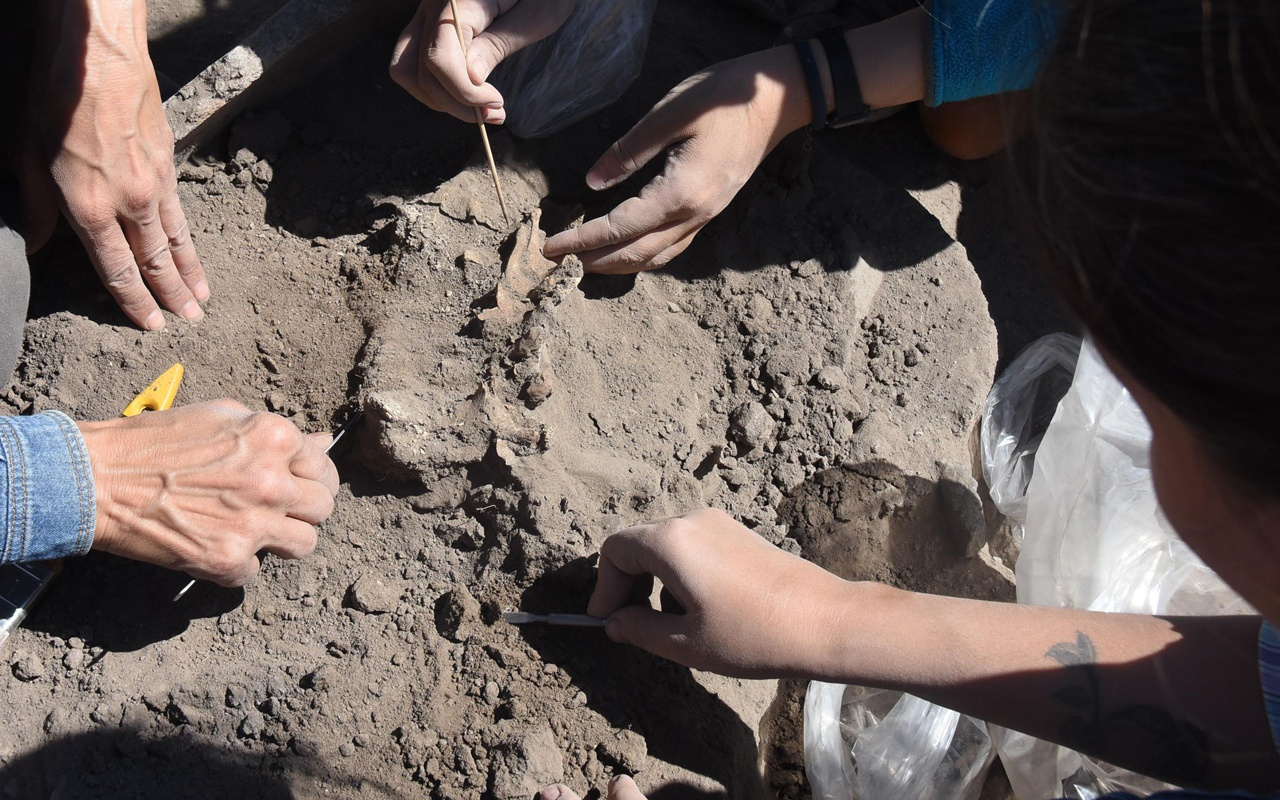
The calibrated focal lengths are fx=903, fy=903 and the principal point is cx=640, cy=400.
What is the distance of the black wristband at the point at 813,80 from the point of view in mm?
1937

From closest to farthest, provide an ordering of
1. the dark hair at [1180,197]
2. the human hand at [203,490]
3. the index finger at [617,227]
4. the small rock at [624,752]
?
the dark hair at [1180,197], the human hand at [203,490], the small rock at [624,752], the index finger at [617,227]

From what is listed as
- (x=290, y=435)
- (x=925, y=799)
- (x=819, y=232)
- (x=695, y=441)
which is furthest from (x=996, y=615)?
(x=290, y=435)

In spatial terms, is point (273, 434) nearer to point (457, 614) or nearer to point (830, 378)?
point (457, 614)

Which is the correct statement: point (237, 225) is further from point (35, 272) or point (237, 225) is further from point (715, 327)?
point (715, 327)

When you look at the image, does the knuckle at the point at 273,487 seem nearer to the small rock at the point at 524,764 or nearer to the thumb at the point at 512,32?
the small rock at the point at 524,764

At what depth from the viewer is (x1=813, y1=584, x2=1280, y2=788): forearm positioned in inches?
55.0

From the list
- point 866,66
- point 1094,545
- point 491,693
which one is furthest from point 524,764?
point 866,66

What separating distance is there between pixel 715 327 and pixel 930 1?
842mm

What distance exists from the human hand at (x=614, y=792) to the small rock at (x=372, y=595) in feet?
1.42

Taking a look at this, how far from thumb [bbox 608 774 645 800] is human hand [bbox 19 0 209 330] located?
124cm

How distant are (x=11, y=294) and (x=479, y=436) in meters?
0.88

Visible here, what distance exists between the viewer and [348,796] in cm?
149

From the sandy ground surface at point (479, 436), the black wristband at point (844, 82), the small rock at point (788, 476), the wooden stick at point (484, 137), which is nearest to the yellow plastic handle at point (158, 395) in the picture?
the sandy ground surface at point (479, 436)

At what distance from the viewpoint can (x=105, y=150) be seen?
1578mm
